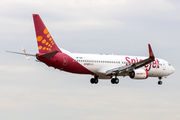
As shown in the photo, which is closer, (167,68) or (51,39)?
(51,39)

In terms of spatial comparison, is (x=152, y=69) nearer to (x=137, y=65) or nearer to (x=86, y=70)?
(x=137, y=65)

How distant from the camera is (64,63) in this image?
56281 millimetres

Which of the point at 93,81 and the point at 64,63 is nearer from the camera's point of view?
the point at 64,63

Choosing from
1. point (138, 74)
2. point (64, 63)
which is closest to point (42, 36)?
point (64, 63)

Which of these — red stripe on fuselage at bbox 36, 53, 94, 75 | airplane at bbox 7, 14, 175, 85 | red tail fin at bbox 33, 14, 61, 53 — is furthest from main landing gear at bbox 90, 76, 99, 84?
red tail fin at bbox 33, 14, 61, 53

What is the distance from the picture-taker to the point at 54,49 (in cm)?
5628

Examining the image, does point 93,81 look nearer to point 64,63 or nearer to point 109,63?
point 109,63

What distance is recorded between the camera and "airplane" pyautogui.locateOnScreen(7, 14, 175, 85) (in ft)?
181

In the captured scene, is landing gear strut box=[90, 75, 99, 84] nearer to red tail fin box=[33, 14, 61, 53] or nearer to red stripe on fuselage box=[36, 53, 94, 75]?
red stripe on fuselage box=[36, 53, 94, 75]

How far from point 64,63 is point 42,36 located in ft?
Answer: 17.1

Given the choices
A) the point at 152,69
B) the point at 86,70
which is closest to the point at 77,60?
the point at 86,70

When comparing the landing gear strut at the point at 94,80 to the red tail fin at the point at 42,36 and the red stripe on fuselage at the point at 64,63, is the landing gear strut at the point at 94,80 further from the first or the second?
the red tail fin at the point at 42,36

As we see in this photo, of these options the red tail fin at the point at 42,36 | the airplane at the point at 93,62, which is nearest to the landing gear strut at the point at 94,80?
the airplane at the point at 93,62

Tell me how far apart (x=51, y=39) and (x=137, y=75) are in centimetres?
1521
